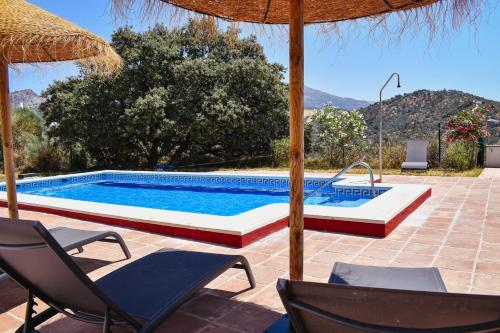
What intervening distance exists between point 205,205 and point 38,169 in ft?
40.4

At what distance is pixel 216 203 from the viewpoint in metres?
9.45

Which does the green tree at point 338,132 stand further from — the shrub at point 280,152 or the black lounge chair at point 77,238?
the black lounge chair at point 77,238

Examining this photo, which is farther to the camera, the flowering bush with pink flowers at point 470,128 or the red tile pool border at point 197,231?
the flowering bush with pink flowers at point 470,128

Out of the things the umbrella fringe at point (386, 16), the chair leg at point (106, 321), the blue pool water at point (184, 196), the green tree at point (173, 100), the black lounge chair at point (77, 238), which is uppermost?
the green tree at point (173, 100)

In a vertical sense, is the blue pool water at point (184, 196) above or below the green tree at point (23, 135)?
below

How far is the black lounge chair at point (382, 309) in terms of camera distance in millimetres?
1298

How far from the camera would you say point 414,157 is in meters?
13.2

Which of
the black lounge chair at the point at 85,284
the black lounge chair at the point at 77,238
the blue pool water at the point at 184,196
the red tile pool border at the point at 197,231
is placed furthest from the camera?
the blue pool water at the point at 184,196

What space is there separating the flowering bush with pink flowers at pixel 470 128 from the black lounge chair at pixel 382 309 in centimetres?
1331

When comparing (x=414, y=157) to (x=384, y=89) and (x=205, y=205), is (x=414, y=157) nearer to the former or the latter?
(x=384, y=89)

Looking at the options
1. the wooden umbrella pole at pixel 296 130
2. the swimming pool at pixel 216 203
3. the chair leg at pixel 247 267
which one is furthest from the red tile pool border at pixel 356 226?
the wooden umbrella pole at pixel 296 130

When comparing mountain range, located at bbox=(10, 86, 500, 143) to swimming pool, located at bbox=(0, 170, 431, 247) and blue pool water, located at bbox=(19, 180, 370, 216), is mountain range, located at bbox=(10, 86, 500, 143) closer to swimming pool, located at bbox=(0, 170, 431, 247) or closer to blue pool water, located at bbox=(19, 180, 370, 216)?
swimming pool, located at bbox=(0, 170, 431, 247)

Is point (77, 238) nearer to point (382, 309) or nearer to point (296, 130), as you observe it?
point (296, 130)

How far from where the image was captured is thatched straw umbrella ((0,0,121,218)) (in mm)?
3352
